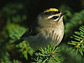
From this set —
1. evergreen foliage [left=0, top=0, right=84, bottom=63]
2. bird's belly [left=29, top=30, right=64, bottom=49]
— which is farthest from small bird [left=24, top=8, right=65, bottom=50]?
evergreen foliage [left=0, top=0, right=84, bottom=63]

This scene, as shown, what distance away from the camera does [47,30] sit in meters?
3.36

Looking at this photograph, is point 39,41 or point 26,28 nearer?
point 39,41

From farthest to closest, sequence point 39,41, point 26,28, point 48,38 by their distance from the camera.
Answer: point 26,28 → point 39,41 → point 48,38

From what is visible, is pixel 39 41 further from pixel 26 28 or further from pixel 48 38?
pixel 26 28

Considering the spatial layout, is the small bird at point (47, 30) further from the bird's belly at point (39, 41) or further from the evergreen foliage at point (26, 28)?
the evergreen foliage at point (26, 28)

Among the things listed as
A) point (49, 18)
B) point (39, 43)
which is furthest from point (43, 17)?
point (39, 43)

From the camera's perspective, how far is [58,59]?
95.8 inches

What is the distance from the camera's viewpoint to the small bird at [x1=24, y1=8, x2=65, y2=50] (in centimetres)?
330

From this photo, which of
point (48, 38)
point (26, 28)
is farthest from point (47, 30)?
point (26, 28)

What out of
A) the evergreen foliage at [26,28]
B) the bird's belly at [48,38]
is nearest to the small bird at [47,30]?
the bird's belly at [48,38]

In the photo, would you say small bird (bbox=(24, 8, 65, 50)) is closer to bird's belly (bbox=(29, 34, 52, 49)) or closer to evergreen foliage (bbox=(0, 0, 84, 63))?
bird's belly (bbox=(29, 34, 52, 49))

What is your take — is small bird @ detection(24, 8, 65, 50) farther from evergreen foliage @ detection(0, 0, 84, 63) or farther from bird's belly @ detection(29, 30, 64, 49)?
evergreen foliage @ detection(0, 0, 84, 63)

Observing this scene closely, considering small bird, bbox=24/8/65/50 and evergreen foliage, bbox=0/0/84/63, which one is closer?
evergreen foliage, bbox=0/0/84/63

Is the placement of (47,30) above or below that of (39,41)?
above
